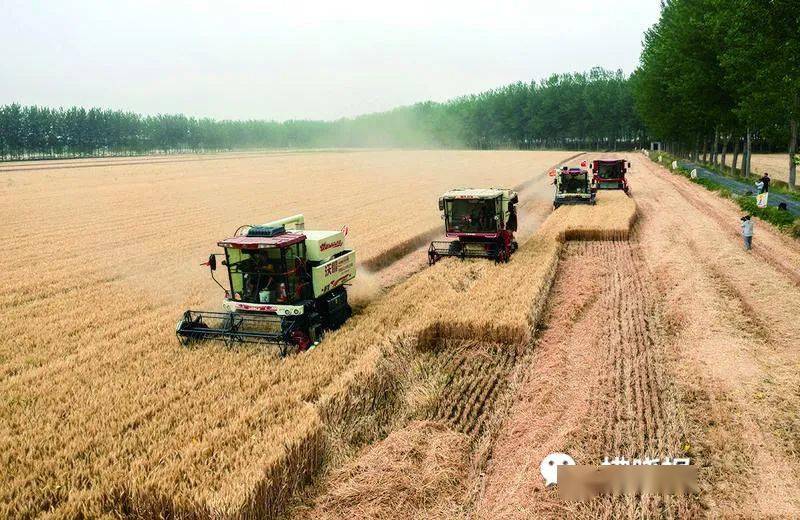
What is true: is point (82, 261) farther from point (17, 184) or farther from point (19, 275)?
point (17, 184)

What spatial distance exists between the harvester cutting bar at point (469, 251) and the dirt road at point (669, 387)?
101 inches

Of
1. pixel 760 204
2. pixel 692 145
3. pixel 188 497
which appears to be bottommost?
pixel 188 497

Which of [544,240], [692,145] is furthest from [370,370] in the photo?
[692,145]

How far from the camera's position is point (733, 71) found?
110 feet

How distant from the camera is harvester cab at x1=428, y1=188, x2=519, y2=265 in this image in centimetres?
1891

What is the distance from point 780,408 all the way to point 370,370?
6.64 meters

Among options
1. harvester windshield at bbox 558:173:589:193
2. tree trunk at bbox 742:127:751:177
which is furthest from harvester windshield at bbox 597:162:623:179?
tree trunk at bbox 742:127:751:177

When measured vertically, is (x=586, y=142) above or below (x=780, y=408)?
above

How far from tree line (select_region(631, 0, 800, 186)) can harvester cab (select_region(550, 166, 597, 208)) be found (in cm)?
955

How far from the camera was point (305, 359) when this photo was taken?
10602mm

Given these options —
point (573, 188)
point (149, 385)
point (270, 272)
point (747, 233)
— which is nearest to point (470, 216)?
point (270, 272)

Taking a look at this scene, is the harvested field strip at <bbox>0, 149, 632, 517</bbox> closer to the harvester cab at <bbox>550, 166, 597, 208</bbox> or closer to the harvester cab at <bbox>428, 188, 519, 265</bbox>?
the harvester cab at <bbox>428, 188, 519, 265</bbox>

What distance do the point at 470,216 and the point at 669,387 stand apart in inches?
416

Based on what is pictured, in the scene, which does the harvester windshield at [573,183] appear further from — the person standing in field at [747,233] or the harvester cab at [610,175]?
the person standing in field at [747,233]
